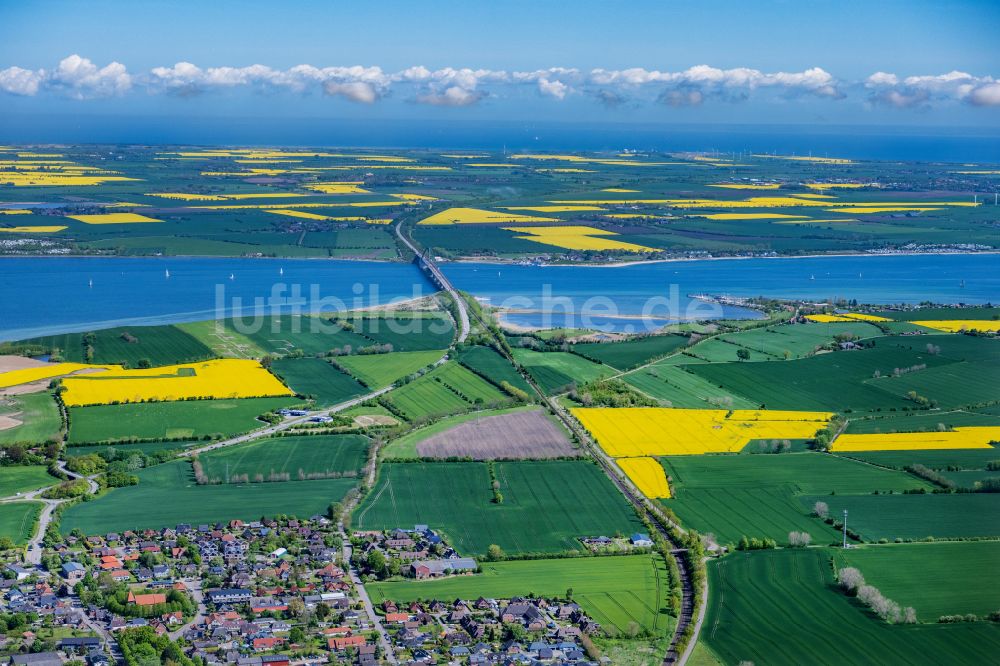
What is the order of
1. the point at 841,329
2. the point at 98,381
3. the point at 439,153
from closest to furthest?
the point at 98,381 → the point at 841,329 → the point at 439,153

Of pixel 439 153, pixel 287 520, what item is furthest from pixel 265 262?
pixel 439 153

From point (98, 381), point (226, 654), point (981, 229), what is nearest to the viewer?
point (226, 654)

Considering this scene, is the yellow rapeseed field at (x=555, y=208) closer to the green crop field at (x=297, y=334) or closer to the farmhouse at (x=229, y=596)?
the green crop field at (x=297, y=334)

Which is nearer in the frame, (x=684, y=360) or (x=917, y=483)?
(x=917, y=483)

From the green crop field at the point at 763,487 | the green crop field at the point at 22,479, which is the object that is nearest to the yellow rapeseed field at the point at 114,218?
the green crop field at the point at 22,479

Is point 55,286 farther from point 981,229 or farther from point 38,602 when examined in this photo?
point 981,229

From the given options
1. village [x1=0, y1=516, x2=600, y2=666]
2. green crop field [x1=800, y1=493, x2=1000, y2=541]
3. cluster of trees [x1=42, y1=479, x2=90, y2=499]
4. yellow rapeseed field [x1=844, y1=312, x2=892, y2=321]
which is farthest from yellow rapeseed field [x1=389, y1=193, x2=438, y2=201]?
village [x1=0, y1=516, x2=600, y2=666]
